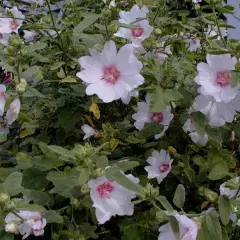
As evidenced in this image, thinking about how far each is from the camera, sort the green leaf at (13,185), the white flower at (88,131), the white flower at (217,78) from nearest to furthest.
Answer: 1. the green leaf at (13,185)
2. the white flower at (217,78)
3. the white flower at (88,131)

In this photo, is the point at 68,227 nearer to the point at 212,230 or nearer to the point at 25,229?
the point at 25,229

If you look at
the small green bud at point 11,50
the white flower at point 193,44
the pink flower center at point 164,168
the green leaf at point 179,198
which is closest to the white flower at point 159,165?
the pink flower center at point 164,168

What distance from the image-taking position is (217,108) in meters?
1.43

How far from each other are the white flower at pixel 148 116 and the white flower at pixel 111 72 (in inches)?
4.7

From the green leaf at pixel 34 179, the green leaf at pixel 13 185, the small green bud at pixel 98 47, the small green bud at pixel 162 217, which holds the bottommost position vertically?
the green leaf at pixel 34 179

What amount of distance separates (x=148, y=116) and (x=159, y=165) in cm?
13

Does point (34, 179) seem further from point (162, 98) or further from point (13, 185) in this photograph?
point (162, 98)

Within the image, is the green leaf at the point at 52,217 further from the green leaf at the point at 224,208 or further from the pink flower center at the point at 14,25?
the pink flower center at the point at 14,25

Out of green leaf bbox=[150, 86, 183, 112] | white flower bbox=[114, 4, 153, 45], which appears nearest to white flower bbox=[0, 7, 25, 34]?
white flower bbox=[114, 4, 153, 45]

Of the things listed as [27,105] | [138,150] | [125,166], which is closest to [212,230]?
[125,166]

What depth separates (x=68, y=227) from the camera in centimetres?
142

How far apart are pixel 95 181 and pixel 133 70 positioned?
328 millimetres

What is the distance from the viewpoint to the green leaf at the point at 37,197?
51.8 inches

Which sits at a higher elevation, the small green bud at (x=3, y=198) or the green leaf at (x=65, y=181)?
the small green bud at (x=3, y=198)
